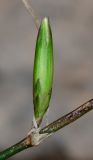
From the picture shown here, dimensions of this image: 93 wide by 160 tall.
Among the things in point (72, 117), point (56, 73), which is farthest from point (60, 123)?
point (56, 73)

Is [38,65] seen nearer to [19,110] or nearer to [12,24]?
[19,110]

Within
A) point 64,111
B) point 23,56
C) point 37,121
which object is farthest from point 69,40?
point 37,121

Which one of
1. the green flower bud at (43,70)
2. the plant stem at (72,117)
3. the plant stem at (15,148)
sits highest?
the green flower bud at (43,70)

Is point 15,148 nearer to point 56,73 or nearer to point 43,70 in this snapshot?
point 43,70

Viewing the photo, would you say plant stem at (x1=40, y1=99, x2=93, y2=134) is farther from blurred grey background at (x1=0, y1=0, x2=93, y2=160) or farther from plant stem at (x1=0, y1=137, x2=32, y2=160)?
blurred grey background at (x1=0, y1=0, x2=93, y2=160)

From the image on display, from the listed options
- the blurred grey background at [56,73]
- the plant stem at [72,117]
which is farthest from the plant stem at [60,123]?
the blurred grey background at [56,73]

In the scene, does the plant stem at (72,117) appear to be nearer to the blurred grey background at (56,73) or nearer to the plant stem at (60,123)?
the plant stem at (60,123)
